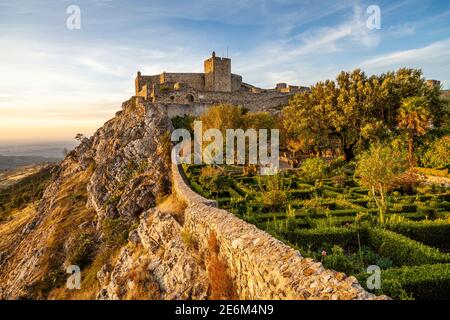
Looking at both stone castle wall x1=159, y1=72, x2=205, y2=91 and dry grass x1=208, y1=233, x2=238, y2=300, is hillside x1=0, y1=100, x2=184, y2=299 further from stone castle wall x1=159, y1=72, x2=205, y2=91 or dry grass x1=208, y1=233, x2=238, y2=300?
dry grass x1=208, y1=233, x2=238, y2=300

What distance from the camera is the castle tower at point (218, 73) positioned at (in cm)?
5419

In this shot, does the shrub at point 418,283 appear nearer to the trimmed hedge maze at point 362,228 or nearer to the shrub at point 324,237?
the trimmed hedge maze at point 362,228

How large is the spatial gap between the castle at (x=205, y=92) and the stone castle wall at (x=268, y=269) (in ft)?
110

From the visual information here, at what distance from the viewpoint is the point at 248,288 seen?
792 cm

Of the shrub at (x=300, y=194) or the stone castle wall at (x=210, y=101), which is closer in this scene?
the shrub at (x=300, y=194)

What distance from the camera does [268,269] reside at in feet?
22.7

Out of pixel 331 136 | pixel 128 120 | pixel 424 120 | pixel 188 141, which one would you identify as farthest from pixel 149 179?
pixel 424 120

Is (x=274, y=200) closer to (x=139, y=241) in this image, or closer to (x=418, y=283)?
(x=418, y=283)

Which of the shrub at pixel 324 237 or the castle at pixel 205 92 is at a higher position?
the castle at pixel 205 92

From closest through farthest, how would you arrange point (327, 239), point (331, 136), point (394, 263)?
point (394, 263)
point (327, 239)
point (331, 136)

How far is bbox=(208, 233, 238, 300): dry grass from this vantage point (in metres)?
9.27

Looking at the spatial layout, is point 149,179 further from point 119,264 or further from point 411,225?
point 411,225

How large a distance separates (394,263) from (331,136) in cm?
2537

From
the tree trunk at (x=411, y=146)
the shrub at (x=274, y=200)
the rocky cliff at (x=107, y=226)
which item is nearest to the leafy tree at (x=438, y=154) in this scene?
the tree trunk at (x=411, y=146)
